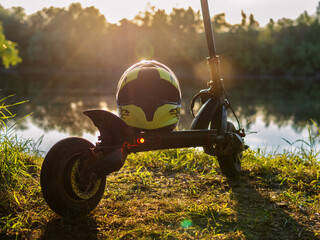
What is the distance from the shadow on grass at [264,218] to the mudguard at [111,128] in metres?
1.53

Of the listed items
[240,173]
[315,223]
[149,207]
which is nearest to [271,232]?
[315,223]

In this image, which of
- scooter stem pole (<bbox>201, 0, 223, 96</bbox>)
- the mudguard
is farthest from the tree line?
the mudguard

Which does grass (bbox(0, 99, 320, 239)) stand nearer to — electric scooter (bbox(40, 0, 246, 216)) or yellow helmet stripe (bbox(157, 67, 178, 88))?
electric scooter (bbox(40, 0, 246, 216))

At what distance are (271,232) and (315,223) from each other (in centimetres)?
58

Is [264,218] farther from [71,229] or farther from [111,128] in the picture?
[71,229]

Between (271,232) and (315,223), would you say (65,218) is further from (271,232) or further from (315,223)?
(315,223)

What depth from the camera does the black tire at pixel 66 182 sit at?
2.93 m

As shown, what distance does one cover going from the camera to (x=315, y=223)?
3402 mm

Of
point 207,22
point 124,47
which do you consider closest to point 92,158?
point 207,22

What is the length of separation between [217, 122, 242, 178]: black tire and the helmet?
3.87ft

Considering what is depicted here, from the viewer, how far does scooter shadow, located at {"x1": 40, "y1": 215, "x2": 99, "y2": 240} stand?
9.81 ft

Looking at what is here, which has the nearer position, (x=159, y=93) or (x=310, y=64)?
(x=159, y=93)

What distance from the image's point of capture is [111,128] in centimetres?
327

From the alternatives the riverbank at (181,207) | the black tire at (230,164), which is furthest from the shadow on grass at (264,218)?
the black tire at (230,164)
